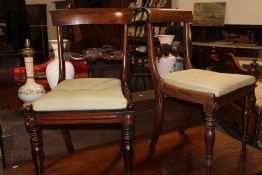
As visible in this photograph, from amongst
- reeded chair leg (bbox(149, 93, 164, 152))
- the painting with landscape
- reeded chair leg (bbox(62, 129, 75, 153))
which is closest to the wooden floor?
reeded chair leg (bbox(62, 129, 75, 153))

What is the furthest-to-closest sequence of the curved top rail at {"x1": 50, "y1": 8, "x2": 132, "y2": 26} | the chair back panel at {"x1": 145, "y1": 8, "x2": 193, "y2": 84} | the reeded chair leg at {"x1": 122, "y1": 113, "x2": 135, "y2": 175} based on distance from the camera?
the chair back panel at {"x1": 145, "y1": 8, "x2": 193, "y2": 84}
the curved top rail at {"x1": 50, "y1": 8, "x2": 132, "y2": 26}
the reeded chair leg at {"x1": 122, "y1": 113, "x2": 135, "y2": 175}

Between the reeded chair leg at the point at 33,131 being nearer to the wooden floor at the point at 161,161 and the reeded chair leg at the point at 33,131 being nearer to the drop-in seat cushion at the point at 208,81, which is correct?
the wooden floor at the point at 161,161

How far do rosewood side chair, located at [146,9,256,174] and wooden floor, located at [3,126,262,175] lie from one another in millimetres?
109

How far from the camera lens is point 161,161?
2.00m

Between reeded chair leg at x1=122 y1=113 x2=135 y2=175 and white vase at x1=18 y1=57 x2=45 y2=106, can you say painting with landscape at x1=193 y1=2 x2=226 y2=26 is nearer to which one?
white vase at x1=18 y1=57 x2=45 y2=106

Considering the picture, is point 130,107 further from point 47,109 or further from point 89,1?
point 89,1

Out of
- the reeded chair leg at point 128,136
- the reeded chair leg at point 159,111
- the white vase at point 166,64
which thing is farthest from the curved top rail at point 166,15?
the reeded chair leg at point 128,136

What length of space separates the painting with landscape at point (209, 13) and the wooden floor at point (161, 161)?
313 centimetres

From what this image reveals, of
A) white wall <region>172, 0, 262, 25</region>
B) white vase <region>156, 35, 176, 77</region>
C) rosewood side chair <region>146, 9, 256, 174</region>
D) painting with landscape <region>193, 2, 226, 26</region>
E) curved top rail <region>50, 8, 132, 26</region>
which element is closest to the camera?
rosewood side chair <region>146, 9, 256, 174</region>

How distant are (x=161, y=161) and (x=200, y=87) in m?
0.64

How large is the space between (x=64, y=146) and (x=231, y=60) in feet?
5.88

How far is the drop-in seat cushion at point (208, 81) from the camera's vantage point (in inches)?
61.7

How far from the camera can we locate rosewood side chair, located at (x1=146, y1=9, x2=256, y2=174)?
1.55 meters

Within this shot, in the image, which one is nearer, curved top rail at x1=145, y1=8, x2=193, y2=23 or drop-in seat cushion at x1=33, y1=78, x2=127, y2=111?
drop-in seat cushion at x1=33, y1=78, x2=127, y2=111
